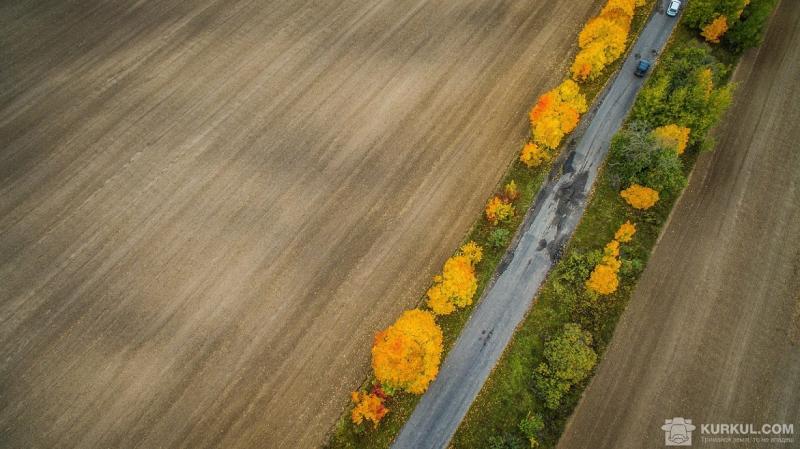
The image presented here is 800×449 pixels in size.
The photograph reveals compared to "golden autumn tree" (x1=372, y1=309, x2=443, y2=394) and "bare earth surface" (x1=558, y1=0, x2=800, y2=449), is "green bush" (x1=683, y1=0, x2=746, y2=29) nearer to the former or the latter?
"bare earth surface" (x1=558, y1=0, x2=800, y2=449)

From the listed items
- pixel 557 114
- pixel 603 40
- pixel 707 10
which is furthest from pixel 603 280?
pixel 707 10

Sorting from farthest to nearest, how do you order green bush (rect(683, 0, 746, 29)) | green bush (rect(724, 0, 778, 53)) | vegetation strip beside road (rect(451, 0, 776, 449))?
green bush (rect(683, 0, 746, 29)) → green bush (rect(724, 0, 778, 53)) → vegetation strip beside road (rect(451, 0, 776, 449))

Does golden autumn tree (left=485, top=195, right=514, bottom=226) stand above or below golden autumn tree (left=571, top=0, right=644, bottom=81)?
below

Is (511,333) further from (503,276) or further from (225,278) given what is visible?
(225,278)

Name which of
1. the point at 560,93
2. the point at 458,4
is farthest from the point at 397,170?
the point at 458,4

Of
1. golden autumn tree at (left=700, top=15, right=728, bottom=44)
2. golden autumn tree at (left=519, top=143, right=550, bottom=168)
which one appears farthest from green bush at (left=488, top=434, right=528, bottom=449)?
golden autumn tree at (left=700, top=15, right=728, bottom=44)

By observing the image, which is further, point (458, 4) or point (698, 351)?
point (458, 4)
